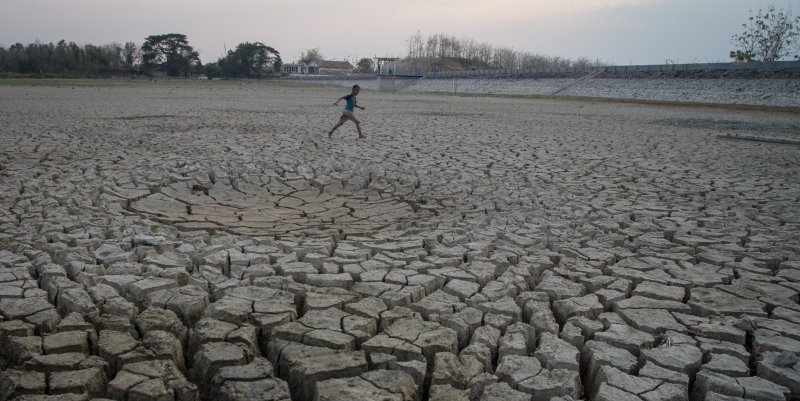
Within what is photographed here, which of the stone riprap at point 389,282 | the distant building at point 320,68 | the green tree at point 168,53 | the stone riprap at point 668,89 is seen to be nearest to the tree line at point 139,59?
the green tree at point 168,53

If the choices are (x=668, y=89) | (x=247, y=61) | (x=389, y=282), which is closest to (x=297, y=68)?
(x=247, y=61)

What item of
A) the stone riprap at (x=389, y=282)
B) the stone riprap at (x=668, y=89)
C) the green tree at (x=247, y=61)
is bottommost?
the stone riprap at (x=389, y=282)

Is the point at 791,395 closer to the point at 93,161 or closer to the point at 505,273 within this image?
the point at 505,273

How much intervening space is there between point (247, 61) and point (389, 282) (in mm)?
96026

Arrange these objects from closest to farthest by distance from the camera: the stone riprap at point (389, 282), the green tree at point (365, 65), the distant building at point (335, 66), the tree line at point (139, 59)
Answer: the stone riprap at point (389, 282)
the tree line at point (139, 59)
the green tree at point (365, 65)
the distant building at point (335, 66)

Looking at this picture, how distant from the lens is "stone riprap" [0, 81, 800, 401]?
2504mm

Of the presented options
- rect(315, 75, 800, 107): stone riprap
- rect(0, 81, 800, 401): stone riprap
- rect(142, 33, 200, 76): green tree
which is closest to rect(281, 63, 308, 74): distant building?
rect(142, 33, 200, 76): green tree

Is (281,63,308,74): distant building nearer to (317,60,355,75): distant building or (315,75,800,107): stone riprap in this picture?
(317,60,355,75): distant building

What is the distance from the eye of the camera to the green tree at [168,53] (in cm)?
8706

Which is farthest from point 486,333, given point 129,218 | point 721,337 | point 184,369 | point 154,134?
point 154,134

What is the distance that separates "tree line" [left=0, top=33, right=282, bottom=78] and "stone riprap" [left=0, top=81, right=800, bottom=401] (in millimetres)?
71484

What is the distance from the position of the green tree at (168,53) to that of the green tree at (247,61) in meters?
6.08

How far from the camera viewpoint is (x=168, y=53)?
8806 centimetres

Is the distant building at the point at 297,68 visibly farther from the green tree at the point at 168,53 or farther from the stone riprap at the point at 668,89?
the stone riprap at the point at 668,89
